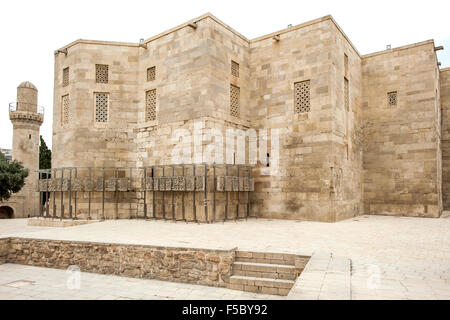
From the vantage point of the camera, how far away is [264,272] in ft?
21.2

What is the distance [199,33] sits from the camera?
12.1 m

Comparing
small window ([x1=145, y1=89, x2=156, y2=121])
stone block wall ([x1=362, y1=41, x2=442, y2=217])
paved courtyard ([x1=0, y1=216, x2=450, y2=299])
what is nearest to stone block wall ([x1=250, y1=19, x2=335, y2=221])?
paved courtyard ([x1=0, y1=216, x2=450, y2=299])

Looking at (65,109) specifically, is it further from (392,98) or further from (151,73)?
(392,98)

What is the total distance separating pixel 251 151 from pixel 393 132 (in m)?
5.93

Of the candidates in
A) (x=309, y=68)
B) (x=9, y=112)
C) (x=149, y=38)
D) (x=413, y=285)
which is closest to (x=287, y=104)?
(x=309, y=68)

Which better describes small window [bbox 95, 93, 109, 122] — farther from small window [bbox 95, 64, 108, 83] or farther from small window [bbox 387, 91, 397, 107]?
small window [bbox 387, 91, 397, 107]

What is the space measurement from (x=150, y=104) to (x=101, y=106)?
74.3 inches

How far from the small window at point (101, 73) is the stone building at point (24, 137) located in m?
14.2

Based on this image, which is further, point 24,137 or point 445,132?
point 24,137

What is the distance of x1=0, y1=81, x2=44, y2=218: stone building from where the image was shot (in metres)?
25.1

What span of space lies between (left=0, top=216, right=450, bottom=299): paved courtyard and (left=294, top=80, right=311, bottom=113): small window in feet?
13.2

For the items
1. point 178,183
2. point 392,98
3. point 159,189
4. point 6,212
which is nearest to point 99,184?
point 159,189

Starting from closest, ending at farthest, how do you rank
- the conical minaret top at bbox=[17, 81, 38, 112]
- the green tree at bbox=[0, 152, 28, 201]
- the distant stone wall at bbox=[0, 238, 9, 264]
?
the distant stone wall at bbox=[0, 238, 9, 264] < the green tree at bbox=[0, 152, 28, 201] < the conical minaret top at bbox=[17, 81, 38, 112]

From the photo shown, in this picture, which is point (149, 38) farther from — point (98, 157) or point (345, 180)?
point (345, 180)
